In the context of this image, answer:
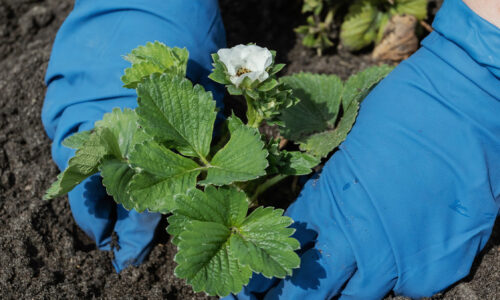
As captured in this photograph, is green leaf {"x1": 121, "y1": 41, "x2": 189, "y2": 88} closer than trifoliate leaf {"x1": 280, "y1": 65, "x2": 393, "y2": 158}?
Yes

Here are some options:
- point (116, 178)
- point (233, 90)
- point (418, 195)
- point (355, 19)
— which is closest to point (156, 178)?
point (116, 178)

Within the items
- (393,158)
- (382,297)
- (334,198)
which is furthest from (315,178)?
(382,297)

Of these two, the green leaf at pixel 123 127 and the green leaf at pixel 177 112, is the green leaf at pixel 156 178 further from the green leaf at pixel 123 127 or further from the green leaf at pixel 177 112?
the green leaf at pixel 123 127

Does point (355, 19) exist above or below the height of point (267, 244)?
above

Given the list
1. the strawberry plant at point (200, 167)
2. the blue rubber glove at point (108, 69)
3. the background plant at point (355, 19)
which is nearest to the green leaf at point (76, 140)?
the strawberry plant at point (200, 167)

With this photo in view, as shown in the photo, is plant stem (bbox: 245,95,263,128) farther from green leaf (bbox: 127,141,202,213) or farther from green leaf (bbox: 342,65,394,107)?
green leaf (bbox: 342,65,394,107)

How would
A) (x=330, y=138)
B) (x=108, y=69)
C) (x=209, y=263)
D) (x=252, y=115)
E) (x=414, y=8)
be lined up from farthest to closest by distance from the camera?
1. (x=414, y=8)
2. (x=108, y=69)
3. (x=330, y=138)
4. (x=252, y=115)
5. (x=209, y=263)

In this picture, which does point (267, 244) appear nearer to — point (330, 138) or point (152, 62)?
point (330, 138)

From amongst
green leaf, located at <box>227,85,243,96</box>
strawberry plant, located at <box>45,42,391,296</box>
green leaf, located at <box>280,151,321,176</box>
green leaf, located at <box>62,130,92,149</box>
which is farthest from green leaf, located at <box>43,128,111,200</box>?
green leaf, located at <box>280,151,321,176</box>
